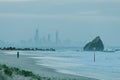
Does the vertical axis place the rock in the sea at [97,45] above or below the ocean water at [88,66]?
above

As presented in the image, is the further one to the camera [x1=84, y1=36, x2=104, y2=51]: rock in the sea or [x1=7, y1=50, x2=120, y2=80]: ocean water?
[x1=84, y1=36, x2=104, y2=51]: rock in the sea

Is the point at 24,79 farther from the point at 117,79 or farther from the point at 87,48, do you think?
the point at 87,48

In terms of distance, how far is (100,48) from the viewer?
509 ft

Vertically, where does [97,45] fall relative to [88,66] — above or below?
above

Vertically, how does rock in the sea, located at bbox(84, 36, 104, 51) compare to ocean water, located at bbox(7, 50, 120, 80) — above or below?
above

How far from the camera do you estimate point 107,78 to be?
3025cm

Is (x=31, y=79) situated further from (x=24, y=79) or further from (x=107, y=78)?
(x=107, y=78)

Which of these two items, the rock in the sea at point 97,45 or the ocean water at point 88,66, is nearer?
the ocean water at point 88,66

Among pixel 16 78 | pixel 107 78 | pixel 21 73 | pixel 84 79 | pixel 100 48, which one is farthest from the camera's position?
pixel 100 48

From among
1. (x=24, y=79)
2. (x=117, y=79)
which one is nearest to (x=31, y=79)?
(x=24, y=79)

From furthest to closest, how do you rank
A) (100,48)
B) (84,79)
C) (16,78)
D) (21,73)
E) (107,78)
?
(100,48), (107,78), (84,79), (21,73), (16,78)

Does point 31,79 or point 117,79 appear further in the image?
point 117,79

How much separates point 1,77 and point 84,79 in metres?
13.1

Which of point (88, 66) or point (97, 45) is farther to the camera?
point (97, 45)
